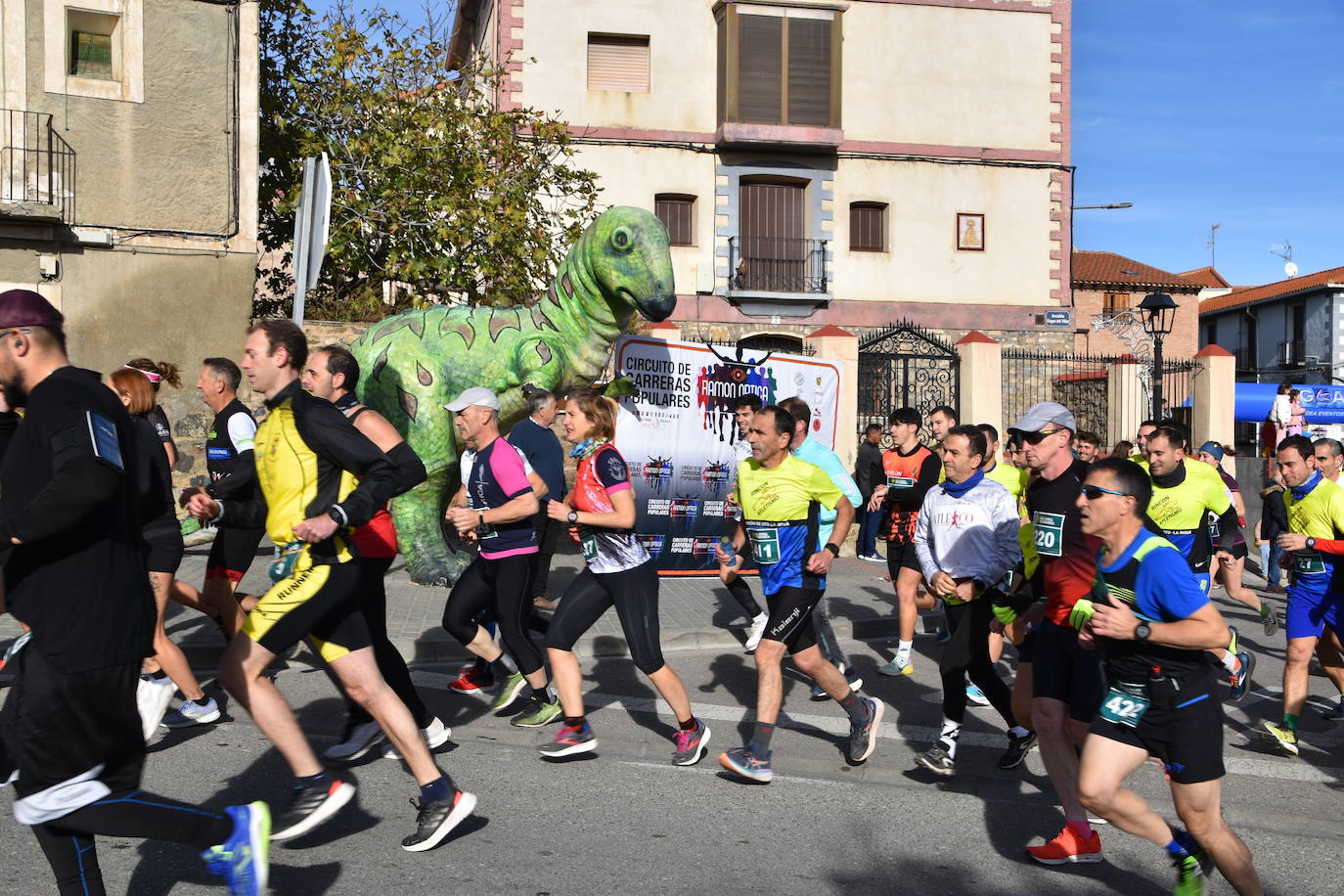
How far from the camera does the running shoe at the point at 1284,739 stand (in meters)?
6.71

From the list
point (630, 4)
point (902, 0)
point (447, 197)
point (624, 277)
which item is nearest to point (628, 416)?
point (624, 277)

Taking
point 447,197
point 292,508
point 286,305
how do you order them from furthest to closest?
point 286,305
point 447,197
point 292,508

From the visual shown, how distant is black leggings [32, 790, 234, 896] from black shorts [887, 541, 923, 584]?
553 cm

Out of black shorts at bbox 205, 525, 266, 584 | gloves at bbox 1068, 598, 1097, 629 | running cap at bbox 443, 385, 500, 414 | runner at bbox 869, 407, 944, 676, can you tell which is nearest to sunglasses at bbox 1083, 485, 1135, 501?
gloves at bbox 1068, 598, 1097, 629

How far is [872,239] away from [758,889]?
83.9ft

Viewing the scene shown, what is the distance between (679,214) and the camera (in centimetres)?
2791

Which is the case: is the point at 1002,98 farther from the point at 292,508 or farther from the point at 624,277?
the point at 292,508

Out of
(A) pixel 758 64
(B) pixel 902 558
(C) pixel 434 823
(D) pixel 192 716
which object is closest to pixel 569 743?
(C) pixel 434 823

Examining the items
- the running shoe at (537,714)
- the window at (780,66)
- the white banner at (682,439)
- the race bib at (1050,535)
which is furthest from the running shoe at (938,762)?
the window at (780,66)

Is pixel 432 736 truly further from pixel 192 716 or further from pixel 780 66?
pixel 780 66

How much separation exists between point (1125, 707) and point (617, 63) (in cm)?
2508

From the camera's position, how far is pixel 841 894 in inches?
174

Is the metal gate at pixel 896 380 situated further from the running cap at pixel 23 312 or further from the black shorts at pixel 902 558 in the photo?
the running cap at pixel 23 312

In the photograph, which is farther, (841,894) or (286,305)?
(286,305)
